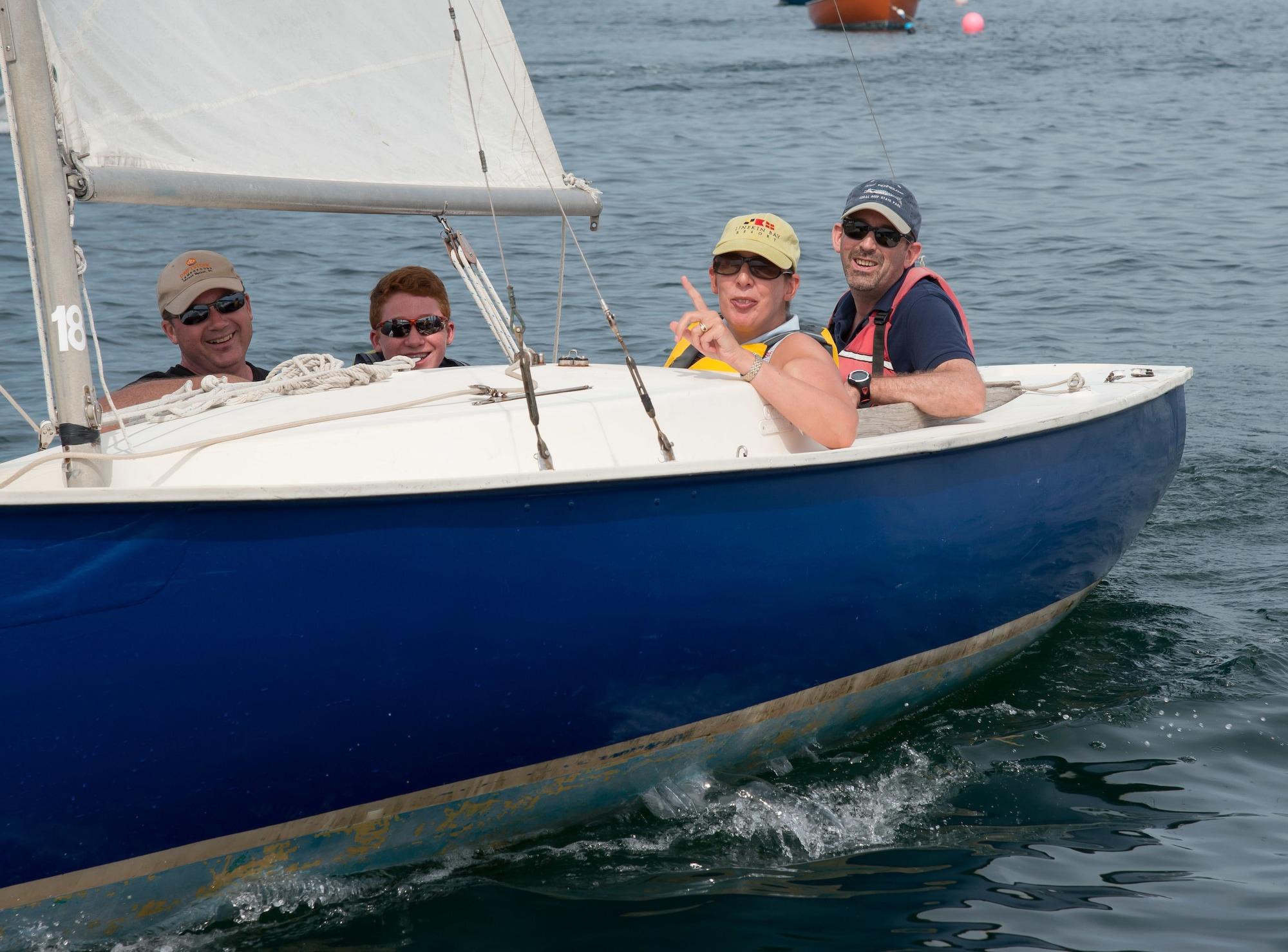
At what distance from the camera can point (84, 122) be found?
3180mm

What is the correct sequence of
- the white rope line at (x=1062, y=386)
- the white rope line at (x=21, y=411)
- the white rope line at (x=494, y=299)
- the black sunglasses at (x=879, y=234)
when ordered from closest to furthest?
the white rope line at (x=21, y=411) < the white rope line at (x=494, y=299) < the black sunglasses at (x=879, y=234) < the white rope line at (x=1062, y=386)

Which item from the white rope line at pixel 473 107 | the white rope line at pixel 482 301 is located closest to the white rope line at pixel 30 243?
the white rope line at pixel 473 107

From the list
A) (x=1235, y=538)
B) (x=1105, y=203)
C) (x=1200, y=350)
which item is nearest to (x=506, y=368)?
(x=1235, y=538)

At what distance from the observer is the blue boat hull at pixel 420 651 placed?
110 inches

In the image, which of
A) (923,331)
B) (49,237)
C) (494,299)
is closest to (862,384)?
(923,331)

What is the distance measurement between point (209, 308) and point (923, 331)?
215 centimetres

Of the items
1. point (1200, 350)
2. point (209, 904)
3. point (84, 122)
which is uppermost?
point (84, 122)

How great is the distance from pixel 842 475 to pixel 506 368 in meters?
1.02

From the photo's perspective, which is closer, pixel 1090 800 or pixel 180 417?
pixel 180 417

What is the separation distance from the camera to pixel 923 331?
4348 mm

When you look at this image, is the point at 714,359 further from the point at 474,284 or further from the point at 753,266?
the point at 474,284

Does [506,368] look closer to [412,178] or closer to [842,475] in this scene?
[412,178]

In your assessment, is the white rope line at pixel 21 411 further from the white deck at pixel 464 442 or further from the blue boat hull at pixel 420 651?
the blue boat hull at pixel 420 651

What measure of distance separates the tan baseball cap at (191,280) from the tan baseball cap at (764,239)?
58.7 inches
